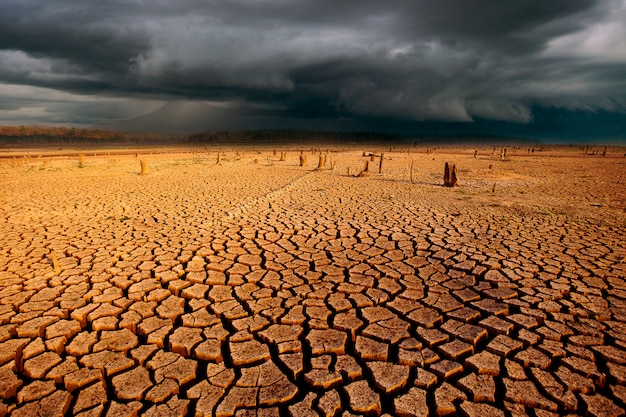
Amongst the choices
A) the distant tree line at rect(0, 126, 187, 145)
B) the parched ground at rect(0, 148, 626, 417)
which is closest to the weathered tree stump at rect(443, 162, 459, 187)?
the parched ground at rect(0, 148, 626, 417)

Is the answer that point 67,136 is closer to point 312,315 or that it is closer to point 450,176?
point 450,176

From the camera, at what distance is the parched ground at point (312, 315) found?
2.26 metres

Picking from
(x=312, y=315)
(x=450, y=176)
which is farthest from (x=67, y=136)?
(x=312, y=315)

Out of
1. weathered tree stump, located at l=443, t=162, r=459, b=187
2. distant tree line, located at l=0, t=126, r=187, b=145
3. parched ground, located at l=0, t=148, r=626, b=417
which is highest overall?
distant tree line, located at l=0, t=126, r=187, b=145

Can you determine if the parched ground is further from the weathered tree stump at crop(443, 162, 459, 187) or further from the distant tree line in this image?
the distant tree line

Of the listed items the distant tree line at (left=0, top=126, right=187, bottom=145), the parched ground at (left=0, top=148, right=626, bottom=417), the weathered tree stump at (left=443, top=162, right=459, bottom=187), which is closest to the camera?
the parched ground at (left=0, top=148, right=626, bottom=417)

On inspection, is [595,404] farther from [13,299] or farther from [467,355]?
[13,299]

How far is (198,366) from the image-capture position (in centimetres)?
255

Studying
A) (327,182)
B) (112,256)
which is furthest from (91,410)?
(327,182)

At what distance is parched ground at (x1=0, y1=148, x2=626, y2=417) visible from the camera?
2258mm

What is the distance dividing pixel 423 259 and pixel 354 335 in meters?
2.13

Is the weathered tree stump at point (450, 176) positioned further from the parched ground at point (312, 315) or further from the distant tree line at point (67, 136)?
the distant tree line at point (67, 136)

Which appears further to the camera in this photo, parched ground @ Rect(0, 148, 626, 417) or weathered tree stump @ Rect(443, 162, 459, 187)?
weathered tree stump @ Rect(443, 162, 459, 187)

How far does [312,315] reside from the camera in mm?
3230
